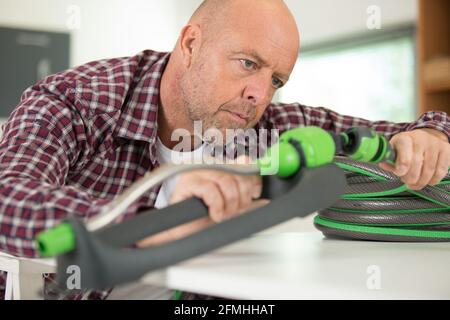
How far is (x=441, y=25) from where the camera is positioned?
93.6 inches

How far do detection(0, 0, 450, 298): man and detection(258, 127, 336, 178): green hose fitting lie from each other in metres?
0.21

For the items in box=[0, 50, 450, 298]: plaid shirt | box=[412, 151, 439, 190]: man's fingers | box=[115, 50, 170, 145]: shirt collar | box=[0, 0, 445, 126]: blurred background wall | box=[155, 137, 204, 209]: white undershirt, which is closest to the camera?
box=[0, 50, 450, 298]: plaid shirt

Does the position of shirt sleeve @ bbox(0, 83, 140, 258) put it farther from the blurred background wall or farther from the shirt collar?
the blurred background wall

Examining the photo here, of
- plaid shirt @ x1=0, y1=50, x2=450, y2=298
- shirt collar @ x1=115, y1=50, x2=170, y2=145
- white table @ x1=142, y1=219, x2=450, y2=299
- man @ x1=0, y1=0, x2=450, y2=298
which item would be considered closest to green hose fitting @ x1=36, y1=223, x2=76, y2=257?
white table @ x1=142, y1=219, x2=450, y2=299

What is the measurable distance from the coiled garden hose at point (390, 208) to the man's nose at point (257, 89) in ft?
1.17

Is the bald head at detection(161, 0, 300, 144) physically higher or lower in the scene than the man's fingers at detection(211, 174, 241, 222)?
higher

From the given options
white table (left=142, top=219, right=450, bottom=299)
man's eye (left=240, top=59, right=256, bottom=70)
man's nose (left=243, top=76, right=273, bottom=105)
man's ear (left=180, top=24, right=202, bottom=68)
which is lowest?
white table (left=142, top=219, right=450, bottom=299)

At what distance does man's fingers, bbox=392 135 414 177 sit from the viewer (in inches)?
29.2

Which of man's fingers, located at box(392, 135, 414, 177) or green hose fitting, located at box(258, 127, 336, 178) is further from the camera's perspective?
man's fingers, located at box(392, 135, 414, 177)

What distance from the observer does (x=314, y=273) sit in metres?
0.55

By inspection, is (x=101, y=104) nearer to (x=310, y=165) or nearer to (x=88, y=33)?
(x=310, y=165)

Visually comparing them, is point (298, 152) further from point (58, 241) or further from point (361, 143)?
point (58, 241)

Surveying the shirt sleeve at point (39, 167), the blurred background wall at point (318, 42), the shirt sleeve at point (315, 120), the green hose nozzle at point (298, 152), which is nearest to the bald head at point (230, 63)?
the shirt sleeve at point (315, 120)

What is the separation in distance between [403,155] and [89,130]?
59cm
